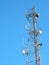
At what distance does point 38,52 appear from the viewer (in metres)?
35.9

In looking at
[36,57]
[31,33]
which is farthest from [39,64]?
[31,33]

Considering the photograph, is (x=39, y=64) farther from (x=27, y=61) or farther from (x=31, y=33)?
(x=31, y=33)

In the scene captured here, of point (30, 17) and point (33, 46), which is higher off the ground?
point (30, 17)

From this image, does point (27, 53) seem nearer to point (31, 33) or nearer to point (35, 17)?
point (31, 33)

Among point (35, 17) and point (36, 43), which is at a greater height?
point (35, 17)

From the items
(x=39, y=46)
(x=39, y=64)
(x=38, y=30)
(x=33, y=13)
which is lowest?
(x=39, y=64)

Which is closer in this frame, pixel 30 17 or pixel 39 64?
pixel 39 64

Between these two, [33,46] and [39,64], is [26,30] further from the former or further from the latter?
[39,64]

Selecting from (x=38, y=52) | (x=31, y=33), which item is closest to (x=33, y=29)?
(x=31, y=33)

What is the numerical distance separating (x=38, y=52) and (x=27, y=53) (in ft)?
4.97

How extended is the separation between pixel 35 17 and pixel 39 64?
6.72 m

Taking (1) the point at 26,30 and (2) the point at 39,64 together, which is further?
(1) the point at 26,30

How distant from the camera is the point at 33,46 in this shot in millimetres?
36312

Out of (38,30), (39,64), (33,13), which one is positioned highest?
(33,13)
